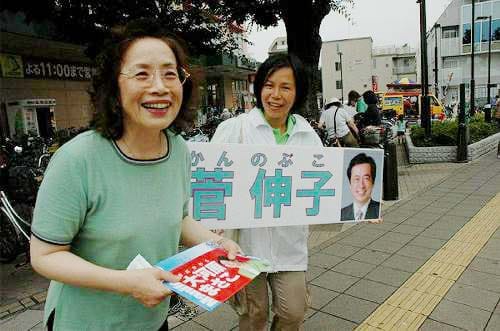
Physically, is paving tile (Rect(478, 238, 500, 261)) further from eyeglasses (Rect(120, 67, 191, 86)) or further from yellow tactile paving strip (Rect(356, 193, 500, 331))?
eyeglasses (Rect(120, 67, 191, 86))

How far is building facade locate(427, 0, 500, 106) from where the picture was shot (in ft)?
124

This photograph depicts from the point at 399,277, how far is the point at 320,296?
33.9 inches

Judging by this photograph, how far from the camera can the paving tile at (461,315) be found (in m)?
2.87

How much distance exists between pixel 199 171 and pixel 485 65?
4566 centimetres

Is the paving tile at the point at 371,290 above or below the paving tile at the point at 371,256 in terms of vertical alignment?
below

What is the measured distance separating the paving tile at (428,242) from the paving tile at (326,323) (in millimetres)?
1932

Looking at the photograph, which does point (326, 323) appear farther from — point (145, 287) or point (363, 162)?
point (145, 287)

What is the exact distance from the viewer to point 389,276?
3.73 m

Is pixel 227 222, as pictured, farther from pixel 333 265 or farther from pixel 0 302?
pixel 0 302

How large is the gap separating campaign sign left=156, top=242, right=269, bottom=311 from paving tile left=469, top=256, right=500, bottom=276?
3147 millimetres

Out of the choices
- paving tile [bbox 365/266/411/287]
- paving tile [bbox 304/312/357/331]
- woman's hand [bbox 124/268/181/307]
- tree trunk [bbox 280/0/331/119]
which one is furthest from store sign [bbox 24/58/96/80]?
woman's hand [bbox 124/268/181/307]

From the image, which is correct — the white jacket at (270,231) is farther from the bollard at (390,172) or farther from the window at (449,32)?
the window at (449,32)

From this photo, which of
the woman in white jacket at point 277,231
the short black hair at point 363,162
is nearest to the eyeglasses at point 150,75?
the woman in white jacket at point 277,231

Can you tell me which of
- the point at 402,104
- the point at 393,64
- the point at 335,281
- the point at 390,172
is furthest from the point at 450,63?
the point at 335,281
